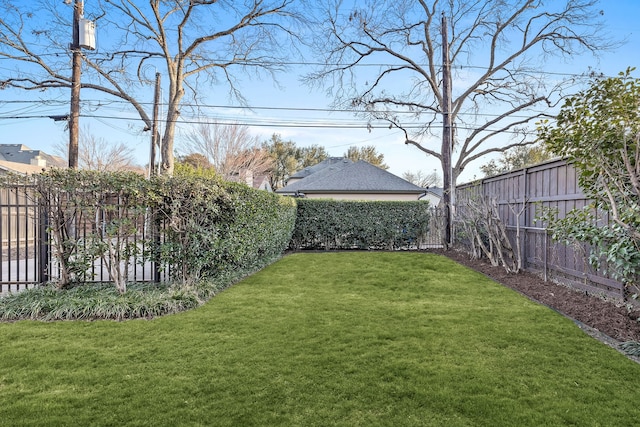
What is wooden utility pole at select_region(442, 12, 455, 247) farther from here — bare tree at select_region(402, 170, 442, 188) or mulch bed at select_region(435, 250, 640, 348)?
bare tree at select_region(402, 170, 442, 188)

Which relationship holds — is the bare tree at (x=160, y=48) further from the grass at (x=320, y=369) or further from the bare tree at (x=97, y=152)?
the grass at (x=320, y=369)

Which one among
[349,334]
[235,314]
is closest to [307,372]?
[349,334]

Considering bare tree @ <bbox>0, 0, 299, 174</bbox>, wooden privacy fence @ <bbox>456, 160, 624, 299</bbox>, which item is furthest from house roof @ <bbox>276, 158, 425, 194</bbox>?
wooden privacy fence @ <bbox>456, 160, 624, 299</bbox>

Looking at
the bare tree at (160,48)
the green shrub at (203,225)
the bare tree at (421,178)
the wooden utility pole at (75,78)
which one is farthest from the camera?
the bare tree at (421,178)

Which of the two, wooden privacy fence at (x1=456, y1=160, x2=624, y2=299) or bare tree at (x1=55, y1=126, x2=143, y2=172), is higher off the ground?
bare tree at (x1=55, y1=126, x2=143, y2=172)

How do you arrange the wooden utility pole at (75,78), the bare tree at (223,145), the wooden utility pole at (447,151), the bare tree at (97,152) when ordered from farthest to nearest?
the bare tree at (223,145), the bare tree at (97,152), the wooden utility pole at (447,151), the wooden utility pole at (75,78)

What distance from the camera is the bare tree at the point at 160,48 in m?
12.9

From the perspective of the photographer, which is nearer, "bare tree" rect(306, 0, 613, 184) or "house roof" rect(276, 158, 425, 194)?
"bare tree" rect(306, 0, 613, 184)

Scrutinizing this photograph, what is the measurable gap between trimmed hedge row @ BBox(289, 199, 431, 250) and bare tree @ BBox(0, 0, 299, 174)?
19.5 ft

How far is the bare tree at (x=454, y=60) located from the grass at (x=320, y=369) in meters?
12.3

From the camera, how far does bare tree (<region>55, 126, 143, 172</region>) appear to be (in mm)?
24000

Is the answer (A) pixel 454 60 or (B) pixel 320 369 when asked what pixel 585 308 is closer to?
(B) pixel 320 369

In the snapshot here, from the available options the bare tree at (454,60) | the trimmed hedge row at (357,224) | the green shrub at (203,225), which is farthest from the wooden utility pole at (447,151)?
the green shrub at (203,225)

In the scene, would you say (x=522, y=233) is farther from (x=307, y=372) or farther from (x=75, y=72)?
(x=75, y=72)
